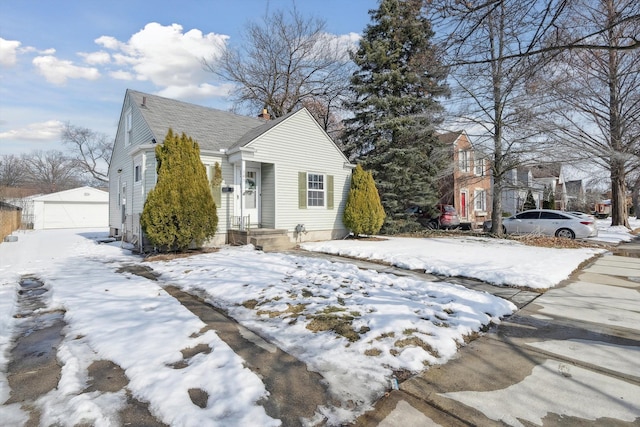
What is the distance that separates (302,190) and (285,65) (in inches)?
553

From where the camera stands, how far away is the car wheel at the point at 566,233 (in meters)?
13.6

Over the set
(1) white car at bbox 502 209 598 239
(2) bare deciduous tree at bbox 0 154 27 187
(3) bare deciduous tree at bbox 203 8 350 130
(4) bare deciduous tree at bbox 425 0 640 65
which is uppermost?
(3) bare deciduous tree at bbox 203 8 350 130

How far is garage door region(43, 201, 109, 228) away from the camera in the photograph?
87.4 feet

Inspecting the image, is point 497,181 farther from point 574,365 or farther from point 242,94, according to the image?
point 242,94

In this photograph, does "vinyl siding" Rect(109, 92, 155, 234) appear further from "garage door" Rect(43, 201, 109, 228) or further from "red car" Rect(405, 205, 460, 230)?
"garage door" Rect(43, 201, 109, 228)

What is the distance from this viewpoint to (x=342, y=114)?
24.4 meters

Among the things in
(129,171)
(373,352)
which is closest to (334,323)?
(373,352)

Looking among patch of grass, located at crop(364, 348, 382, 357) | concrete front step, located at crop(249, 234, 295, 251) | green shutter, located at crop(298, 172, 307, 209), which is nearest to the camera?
patch of grass, located at crop(364, 348, 382, 357)

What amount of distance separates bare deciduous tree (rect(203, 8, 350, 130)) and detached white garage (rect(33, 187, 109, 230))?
16.4 metres

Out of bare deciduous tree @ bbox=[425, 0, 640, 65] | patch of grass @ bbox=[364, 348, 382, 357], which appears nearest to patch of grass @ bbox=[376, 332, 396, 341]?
patch of grass @ bbox=[364, 348, 382, 357]

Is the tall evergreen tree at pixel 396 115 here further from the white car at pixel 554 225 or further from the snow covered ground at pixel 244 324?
the snow covered ground at pixel 244 324

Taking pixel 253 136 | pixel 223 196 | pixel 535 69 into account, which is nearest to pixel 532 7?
pixel 535 69

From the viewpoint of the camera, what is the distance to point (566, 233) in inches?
539

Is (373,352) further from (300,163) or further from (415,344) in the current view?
(300,163)
